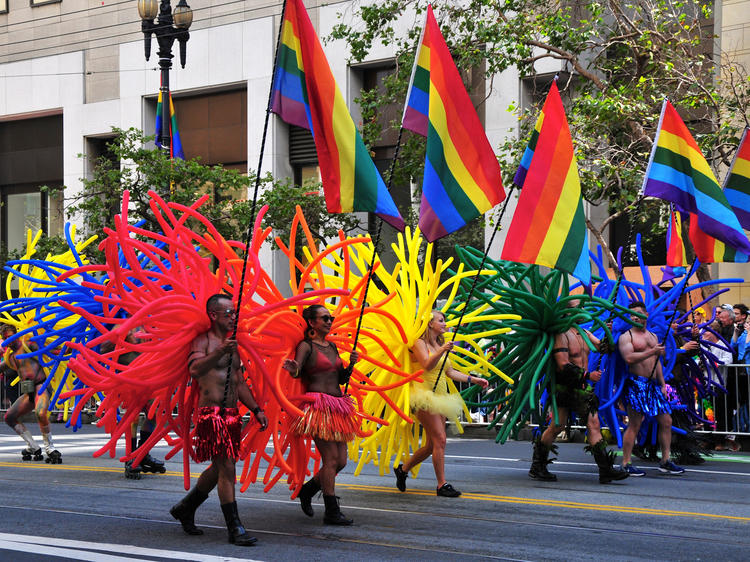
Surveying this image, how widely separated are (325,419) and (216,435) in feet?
3.42

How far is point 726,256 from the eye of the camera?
463 inches

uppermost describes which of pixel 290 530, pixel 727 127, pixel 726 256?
pixel 727 127

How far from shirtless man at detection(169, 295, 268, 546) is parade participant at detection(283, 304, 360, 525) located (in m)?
0.53

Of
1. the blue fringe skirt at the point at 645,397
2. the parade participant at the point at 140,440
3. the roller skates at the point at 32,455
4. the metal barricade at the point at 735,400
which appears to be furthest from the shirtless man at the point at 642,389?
the roller skates at the point at 32,455

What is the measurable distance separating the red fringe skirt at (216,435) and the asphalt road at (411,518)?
609 mm

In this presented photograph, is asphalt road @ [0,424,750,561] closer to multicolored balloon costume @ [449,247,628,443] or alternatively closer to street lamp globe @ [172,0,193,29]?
multicolored balloon costume @ [449,247,628,443]

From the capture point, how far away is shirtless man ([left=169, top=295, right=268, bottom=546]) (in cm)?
773

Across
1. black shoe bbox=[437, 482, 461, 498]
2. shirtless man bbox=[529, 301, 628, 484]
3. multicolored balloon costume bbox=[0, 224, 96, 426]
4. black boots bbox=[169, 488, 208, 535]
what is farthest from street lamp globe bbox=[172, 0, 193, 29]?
black boots bbox=[169, 488, 208, 535]

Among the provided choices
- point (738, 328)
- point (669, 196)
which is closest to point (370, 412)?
point (669, 196)

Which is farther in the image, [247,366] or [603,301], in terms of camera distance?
[603,301]

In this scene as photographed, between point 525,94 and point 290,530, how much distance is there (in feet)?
56.1

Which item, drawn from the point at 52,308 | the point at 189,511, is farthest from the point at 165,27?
the point at 189,511

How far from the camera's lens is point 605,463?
11.1 m

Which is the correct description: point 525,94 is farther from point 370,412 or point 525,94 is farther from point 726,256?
point 370,412
